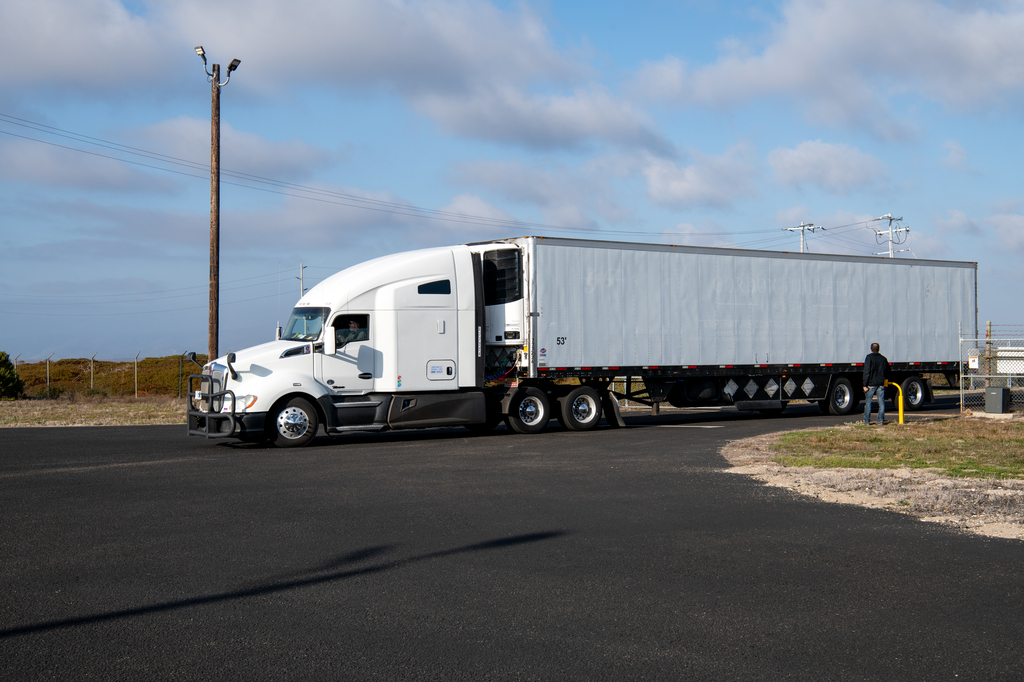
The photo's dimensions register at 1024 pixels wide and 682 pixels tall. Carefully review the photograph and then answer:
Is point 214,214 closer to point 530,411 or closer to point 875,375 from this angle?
point 530,411

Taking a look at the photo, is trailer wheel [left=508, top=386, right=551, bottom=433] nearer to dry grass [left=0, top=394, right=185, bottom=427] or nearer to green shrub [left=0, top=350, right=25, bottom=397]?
dry grass [left=0, top=394, right=185, bottom=427]

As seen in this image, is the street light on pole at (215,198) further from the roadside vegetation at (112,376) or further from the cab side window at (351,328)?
the roadside vegetation at (112,376)

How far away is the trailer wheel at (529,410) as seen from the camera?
18.7 metres

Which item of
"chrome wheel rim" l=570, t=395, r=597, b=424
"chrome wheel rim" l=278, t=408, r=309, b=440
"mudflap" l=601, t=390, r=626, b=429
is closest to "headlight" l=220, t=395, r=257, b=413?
"chrome wheel rim" l=278, t=408, r=309, b=440

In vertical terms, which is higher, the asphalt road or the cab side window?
the cab side window

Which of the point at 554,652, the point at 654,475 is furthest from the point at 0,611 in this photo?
the point at 654,475

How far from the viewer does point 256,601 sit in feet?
19.1

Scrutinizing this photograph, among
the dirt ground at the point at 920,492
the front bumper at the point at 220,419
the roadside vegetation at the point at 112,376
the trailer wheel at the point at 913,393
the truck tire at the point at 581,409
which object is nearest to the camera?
the dirt ground at the point at 920,492

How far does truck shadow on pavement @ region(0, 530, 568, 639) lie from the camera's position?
5332 mm

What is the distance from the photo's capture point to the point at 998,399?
2055cm

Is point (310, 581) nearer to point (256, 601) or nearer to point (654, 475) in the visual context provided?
point (256, 601)

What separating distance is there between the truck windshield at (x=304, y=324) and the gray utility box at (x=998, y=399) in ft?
49.4

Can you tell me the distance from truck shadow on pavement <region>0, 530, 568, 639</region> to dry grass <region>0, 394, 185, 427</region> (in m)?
17.0

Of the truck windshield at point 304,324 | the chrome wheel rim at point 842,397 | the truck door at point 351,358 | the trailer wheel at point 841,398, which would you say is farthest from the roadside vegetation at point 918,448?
the truck windshield at point 304,324
